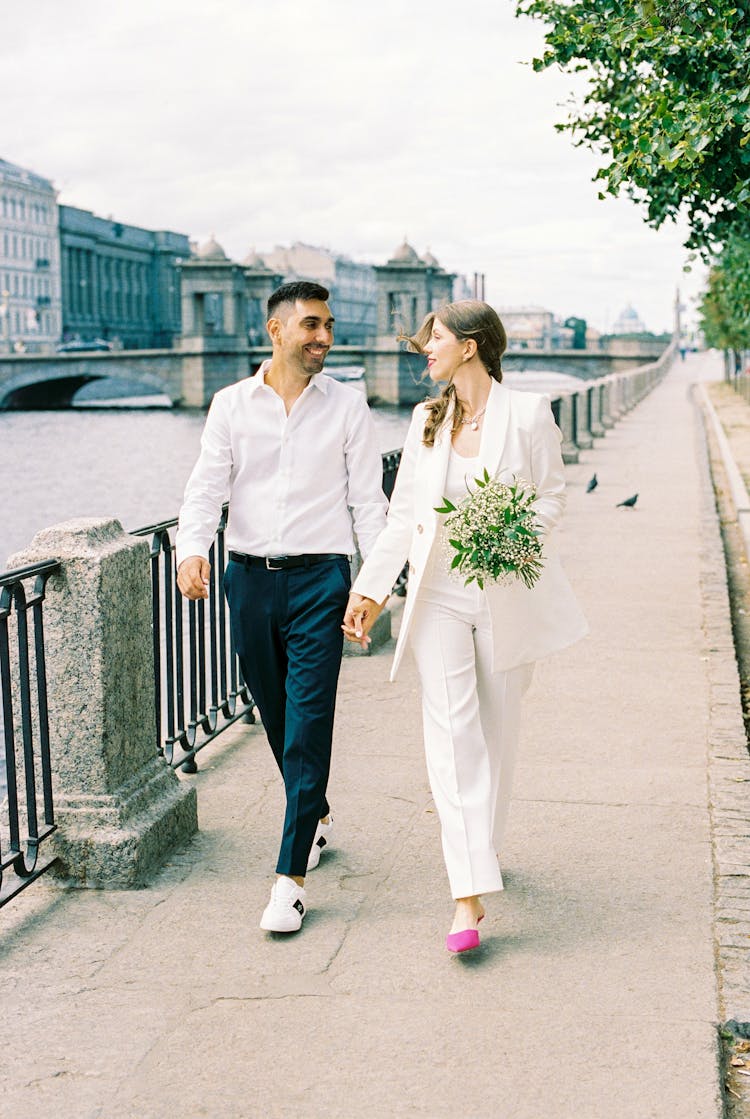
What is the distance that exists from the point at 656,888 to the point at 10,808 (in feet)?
6.29

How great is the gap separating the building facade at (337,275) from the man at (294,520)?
6113 inches

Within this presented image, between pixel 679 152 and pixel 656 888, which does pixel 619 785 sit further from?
pixel 679 152

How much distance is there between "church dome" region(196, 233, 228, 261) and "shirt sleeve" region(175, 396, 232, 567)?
98.0 m

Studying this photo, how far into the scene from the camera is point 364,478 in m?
4.29

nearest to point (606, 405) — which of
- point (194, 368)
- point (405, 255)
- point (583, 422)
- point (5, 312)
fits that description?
point (583, 422)

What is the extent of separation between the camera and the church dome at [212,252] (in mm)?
100106

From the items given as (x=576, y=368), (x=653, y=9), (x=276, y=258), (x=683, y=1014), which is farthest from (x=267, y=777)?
(x=276, y=258)

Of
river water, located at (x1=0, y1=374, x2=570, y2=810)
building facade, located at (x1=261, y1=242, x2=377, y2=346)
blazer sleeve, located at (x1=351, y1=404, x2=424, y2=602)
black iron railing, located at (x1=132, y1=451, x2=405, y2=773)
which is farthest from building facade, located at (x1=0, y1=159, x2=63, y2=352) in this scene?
blazer sleeve, located at (x1=351, y1=404, x2=424, y2=602)

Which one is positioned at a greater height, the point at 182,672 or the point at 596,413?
the point at 182,672

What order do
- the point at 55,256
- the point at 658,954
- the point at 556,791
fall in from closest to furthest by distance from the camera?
the point at 658,954 < the point at 556,791 < the point at 55,256

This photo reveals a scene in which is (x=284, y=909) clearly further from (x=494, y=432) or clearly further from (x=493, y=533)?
(x=494, y=432)

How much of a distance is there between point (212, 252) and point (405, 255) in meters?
13.2

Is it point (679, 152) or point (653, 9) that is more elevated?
point (653, 9)

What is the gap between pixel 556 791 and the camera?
5496 mm
